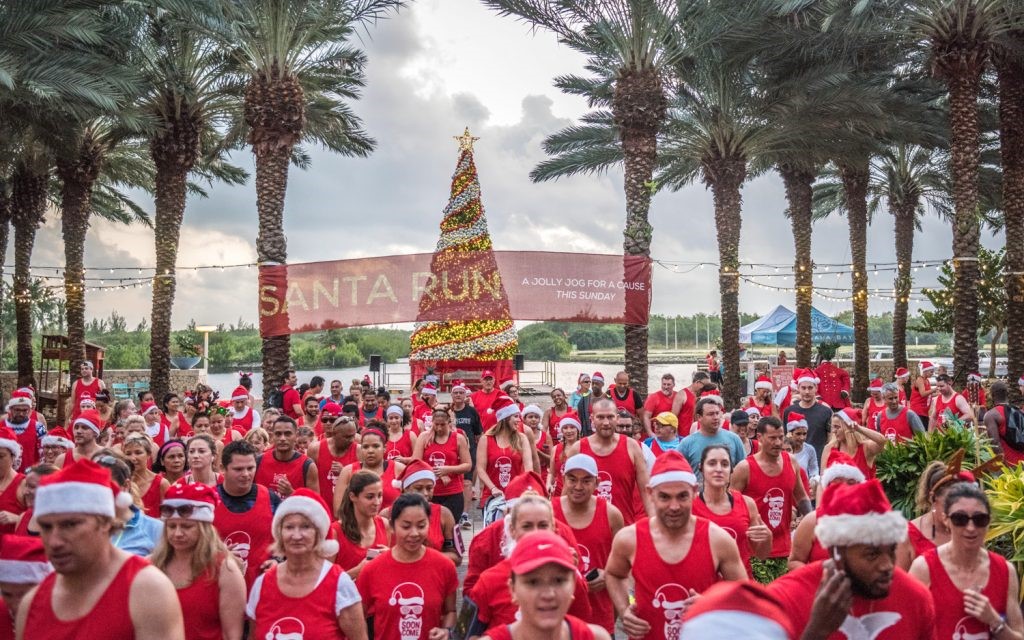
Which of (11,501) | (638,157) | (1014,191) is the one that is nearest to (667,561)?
(11,501)

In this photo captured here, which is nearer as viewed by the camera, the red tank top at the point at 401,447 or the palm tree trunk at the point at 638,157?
the red tank top at the point at 401,447

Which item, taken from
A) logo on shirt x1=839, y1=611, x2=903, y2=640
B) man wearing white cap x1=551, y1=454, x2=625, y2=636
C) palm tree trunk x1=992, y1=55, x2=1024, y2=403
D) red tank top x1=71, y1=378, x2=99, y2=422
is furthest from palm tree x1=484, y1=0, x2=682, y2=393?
logo on shirt x1=839, y1=611, x2=903, y2=640

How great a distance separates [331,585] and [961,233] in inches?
662

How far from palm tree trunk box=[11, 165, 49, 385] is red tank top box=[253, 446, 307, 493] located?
1911cm

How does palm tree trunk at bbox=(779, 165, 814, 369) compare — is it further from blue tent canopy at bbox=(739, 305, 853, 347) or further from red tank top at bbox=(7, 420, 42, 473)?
red tank top at bbox=(7, 420, 42, 473)

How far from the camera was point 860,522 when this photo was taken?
9.55ft

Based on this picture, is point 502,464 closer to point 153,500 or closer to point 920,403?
point 153,500

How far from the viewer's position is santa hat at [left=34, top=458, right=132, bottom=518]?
3.08m

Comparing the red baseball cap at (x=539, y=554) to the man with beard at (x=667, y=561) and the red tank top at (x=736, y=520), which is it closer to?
the man with beard at (x=667, y=561)

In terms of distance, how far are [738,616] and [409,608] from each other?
3.05 metres

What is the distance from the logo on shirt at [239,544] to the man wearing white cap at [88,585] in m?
2.22

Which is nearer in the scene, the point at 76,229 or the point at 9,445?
the point at 9,445

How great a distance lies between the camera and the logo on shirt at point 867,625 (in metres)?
3.20

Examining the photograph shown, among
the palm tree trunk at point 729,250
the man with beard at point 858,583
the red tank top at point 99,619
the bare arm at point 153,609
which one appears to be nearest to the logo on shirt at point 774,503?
the man with beard at point 858,583
